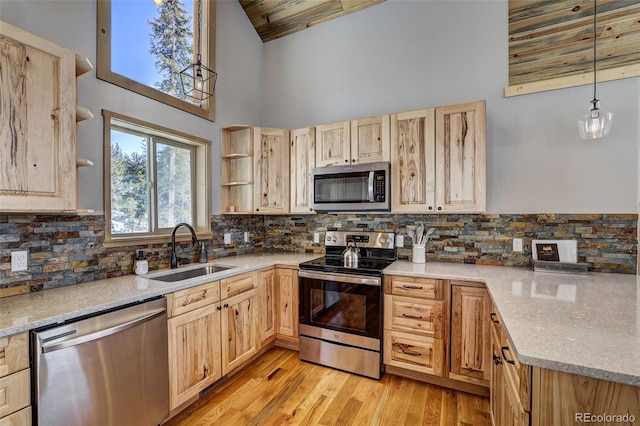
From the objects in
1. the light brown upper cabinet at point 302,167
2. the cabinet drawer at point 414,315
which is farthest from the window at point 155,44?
the cabinet drawer at point 414,315

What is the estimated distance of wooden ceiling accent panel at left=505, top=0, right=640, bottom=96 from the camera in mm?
2119

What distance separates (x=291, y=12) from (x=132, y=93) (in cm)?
208

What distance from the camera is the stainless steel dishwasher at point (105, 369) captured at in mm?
1256

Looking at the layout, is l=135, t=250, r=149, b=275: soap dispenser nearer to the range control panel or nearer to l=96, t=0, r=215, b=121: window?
l=96, t=0, r=215, b=121: window

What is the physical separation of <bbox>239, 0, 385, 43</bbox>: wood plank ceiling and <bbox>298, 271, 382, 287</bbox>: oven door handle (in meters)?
2.85

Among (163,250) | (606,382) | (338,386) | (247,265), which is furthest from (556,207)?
(163,250)

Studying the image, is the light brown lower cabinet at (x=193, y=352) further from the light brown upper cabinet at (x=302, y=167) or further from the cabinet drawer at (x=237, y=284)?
the light brown upper cabinet at (x=302, y=167)

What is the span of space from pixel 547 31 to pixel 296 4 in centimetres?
245

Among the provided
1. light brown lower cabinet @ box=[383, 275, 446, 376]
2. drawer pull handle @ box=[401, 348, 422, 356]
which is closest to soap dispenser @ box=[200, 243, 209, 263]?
light brown lower cabinet @ box=[383, 275, 446, 376]

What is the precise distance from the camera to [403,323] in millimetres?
2297

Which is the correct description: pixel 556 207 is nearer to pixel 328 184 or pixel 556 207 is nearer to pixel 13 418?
pixel 328 184

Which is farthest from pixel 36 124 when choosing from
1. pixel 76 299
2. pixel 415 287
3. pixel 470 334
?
pixel 470 334

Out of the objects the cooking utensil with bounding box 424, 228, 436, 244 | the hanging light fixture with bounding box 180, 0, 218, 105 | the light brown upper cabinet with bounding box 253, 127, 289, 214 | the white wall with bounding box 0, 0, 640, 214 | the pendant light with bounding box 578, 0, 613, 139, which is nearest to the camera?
the pendant light with bounding box 578, 0, 613, 139

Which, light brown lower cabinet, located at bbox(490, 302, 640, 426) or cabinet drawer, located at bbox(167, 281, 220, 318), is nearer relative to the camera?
light brown lower cabinet, located at bbox(490, 302, 640, 426)
